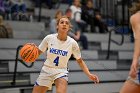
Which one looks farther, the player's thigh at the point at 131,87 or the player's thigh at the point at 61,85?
the player's thigh at the point at 61,85

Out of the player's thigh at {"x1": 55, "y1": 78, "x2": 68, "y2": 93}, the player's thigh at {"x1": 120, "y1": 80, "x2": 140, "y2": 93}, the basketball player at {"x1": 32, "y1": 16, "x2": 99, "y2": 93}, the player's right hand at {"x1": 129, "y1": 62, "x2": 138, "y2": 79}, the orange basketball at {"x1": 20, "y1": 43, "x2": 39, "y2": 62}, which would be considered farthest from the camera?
the orange basketball at {"x1": 20, "y1": 43, "x2": 39, "y2": 62}

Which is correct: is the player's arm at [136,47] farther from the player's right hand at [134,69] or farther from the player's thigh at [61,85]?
the player's thigh at [61,85]

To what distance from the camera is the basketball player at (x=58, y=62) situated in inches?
257

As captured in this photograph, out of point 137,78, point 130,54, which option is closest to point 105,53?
point 130,54

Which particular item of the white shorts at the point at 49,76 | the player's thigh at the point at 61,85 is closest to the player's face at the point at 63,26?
the white shorts at the point at 49,76

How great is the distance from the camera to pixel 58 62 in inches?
263

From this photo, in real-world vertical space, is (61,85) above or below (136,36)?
below

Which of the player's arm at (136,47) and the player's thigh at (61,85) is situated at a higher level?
the player's arm at (136,47)

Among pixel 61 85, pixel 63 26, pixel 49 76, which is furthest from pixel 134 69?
pixel 63 26

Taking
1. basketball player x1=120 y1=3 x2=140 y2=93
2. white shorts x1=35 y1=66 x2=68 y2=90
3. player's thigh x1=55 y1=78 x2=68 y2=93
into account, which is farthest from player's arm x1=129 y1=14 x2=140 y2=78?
white shorts x1=35 y1=66 x2=68 y2=90

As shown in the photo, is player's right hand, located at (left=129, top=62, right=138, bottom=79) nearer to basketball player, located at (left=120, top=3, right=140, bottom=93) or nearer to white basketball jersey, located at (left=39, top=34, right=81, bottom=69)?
basketball player, located at (left=120, top=3, right=140, bottom=93)

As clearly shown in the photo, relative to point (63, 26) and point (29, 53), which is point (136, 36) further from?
point (29, 53)

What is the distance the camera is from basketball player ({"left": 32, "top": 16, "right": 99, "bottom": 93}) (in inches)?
257

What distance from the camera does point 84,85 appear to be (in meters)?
9.45
